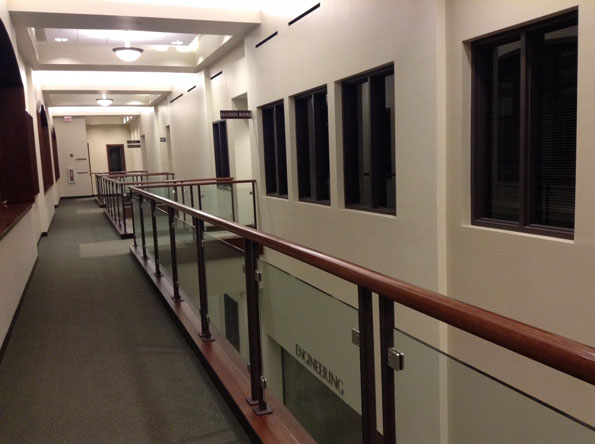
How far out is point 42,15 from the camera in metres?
6.84

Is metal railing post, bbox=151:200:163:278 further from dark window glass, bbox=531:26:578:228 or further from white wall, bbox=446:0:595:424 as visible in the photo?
dark window glass, bbox=531:26:578:228

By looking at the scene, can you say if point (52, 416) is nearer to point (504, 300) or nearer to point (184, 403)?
point (184, 403)

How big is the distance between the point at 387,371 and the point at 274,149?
24.4 feet

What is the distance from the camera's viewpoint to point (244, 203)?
880 centimetres

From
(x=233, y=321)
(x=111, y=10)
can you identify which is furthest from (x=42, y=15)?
(x=233, y=321)

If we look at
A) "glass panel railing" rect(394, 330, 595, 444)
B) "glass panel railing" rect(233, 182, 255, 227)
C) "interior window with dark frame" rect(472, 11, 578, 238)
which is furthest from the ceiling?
"glass panel railing" rect(394, 330, 595, 444)

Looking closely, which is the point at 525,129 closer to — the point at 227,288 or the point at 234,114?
the point at 227,288

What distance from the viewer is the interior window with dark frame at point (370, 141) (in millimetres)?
5633

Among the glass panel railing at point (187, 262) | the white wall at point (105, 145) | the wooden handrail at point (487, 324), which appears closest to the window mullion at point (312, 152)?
the glass panel railing at point (187, 262)

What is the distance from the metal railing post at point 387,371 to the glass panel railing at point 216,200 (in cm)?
708

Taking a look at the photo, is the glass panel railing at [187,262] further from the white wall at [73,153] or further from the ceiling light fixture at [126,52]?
the white wall at [73,153]

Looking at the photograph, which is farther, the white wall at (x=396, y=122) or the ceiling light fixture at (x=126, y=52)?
the ceiling light fixture at (x=126, y=52)

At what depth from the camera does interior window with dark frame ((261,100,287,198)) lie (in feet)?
27.2

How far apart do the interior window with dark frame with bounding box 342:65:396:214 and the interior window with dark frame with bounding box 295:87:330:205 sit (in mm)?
586
